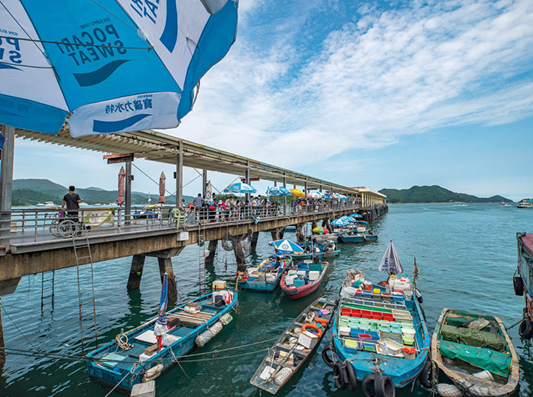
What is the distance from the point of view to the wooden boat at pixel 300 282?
52.5ft

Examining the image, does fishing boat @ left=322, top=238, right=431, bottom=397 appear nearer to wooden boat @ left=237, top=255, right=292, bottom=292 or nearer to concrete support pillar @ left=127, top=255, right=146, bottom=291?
wooden boat @ left=237, top=255, right=292, bottom=292

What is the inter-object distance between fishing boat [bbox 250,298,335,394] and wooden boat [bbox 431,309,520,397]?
411cm

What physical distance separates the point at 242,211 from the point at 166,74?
2056 cm

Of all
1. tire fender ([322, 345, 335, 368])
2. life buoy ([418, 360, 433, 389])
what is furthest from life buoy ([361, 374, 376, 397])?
life buoy ([418, 360, 433, 389])

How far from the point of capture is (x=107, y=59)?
3.81 meters

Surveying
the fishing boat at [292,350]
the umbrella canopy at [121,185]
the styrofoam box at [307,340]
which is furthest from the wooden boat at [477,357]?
the umbrella canopy at [121,185]

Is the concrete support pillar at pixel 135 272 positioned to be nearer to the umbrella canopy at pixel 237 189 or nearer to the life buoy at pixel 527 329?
the umbrella canopy at pixel 237 189

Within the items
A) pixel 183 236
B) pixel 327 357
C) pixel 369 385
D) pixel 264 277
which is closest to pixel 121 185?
pixel 183 236

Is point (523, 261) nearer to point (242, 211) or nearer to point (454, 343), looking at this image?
point (454, 343)

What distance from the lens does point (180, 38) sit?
3508mm

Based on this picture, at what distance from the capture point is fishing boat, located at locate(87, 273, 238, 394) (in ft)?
28.2

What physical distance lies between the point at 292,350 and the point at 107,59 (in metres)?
10.1

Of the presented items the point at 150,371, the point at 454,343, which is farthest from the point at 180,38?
the point at 454,343

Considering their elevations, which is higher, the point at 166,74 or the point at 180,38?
the point at 180,38
